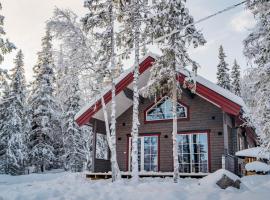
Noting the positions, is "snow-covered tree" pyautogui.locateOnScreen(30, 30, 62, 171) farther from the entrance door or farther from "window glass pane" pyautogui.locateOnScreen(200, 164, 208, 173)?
"window glass pane" pyautogui.locateOnScreen(200, 164, 208, 173)

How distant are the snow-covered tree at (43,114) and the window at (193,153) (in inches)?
689

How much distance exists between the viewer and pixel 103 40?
49.5 ft

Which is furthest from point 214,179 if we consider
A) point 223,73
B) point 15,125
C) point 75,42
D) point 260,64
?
point 223,73

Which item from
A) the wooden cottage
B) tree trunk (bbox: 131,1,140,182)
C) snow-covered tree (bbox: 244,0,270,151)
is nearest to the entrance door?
the wooden cottage

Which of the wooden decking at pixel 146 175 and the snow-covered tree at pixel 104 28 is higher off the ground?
the snow-covered tree at pixel 104 28

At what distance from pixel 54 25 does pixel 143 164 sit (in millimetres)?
8567

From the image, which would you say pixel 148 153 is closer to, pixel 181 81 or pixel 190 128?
pixel 190 128

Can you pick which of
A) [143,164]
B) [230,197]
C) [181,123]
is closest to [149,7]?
[181,123]

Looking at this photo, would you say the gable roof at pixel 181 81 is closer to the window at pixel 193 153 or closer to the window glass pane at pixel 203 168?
the window at pixel 193 153

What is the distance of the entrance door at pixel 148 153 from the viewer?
16.2 meters

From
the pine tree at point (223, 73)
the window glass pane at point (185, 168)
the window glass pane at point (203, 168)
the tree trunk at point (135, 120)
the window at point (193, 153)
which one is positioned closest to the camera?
the tree trunk at point (135, 120)

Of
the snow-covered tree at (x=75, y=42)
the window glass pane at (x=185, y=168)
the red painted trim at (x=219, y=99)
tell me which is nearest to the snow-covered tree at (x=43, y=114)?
the snow-covered tree at (x=75, y=42)

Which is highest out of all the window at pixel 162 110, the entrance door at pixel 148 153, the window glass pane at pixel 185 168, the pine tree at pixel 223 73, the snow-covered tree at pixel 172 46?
the pine tree at pixel 223 73

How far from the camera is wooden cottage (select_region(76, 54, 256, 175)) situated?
14.7 m
